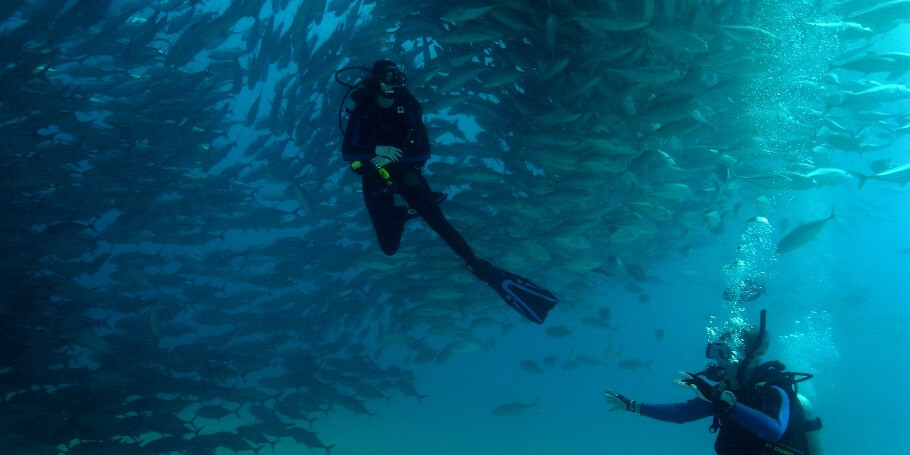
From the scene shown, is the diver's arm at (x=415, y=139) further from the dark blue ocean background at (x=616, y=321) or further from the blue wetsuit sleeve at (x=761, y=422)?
the dark blue ocean background at (x=616, y=321)

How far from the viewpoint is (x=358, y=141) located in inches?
157

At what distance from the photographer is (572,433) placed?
27469mm

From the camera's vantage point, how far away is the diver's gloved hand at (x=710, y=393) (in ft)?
11.4

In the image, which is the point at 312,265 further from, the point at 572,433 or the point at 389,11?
the point at 572,433

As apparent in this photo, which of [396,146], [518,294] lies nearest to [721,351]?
[518,294]

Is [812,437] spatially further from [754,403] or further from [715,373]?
[715,373]

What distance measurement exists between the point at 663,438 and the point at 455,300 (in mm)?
22575

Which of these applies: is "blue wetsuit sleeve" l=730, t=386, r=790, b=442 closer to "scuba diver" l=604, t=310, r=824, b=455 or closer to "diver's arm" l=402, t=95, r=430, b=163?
"scuba diver" l=604, t=310, r=824, b=455

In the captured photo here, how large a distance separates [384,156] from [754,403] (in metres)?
3.45

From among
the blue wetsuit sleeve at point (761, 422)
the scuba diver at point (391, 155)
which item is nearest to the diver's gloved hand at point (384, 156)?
the scuba diver at point (391, 155)

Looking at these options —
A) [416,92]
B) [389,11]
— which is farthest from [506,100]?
[389,11]

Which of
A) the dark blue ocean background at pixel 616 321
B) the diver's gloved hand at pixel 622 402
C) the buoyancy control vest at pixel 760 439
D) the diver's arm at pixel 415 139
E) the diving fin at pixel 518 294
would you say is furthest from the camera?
the dark blue ocean background at pixel 616 321

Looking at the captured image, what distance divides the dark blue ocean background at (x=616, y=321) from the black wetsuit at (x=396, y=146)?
4507 millimetres

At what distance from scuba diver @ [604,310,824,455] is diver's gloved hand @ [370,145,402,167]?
281 cm
